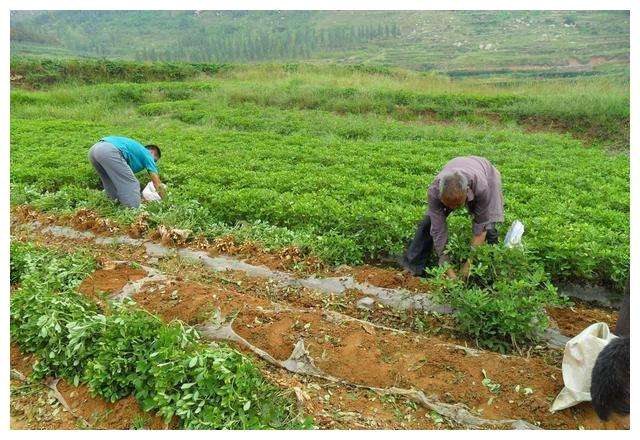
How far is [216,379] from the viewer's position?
3.69 metres

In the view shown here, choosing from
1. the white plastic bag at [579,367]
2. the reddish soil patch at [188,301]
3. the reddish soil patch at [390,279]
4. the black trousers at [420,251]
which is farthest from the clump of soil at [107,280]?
the white plastic bag at [579,367]

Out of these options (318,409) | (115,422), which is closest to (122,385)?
(115,422)

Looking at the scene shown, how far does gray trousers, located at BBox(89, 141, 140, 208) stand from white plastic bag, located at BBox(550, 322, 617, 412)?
22.1 feet

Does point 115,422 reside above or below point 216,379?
below

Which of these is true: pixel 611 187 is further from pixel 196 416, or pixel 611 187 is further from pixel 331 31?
pixel 331 31

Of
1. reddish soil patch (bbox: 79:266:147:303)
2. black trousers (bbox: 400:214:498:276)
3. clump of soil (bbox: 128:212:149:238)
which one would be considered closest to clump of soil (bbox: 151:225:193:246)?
clump of soil (bbox: 128:212:149:238)

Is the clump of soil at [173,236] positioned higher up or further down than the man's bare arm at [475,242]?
further down

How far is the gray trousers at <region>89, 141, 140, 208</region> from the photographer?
7.86 metres

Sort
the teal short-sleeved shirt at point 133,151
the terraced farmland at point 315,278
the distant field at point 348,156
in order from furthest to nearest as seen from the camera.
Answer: the teal short-sleeved shirt at point 133,151 < the distant field at point 348,156 < the terraced farmland at point 315,278

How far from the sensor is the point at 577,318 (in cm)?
520

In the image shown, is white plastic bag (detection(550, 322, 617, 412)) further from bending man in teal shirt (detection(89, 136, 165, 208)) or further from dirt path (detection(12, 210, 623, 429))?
bending man in teal shirt (detection(89, 136, 165, 208))

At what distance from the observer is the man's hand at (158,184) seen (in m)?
8.04

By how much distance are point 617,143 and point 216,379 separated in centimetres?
1495

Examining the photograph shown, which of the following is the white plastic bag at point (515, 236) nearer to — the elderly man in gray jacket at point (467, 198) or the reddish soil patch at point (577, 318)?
the elderly man in gray jacket at point (467, 198)
